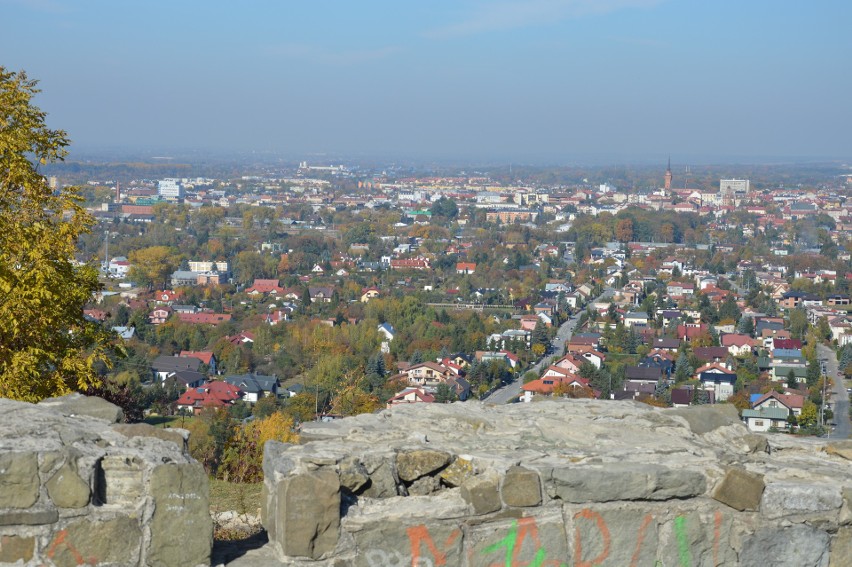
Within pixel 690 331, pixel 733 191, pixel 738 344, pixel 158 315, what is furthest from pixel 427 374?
pixel 733 191

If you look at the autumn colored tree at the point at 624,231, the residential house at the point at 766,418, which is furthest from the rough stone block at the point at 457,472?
the autumn colored tree at the point at 624,231

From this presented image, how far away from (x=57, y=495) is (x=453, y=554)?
3.12 feet

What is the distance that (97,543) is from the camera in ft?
8.19

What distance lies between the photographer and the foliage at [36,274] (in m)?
5.41

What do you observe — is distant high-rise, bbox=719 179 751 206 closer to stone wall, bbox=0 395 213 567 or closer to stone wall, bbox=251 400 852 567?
stone wall, bbox=251 400 852 567

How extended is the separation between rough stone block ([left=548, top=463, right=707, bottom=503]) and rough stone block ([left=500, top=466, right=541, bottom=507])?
0.05m

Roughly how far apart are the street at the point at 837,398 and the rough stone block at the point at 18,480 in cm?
1697

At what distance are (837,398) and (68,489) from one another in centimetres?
2534

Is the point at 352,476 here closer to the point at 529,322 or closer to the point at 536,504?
the point at 536,504

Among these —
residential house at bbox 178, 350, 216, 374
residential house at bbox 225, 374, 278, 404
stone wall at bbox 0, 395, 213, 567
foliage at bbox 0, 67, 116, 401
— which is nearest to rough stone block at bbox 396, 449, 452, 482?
stone wall at bbox 0, 395, 213, 567

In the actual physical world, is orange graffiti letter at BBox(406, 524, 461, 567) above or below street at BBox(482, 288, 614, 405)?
above

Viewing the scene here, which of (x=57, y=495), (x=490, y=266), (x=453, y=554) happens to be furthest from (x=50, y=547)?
(x=490, y=266)

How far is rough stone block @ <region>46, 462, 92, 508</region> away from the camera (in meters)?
2.47

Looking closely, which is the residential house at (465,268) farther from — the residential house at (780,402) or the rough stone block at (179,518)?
the rough stone block at (179,518)
